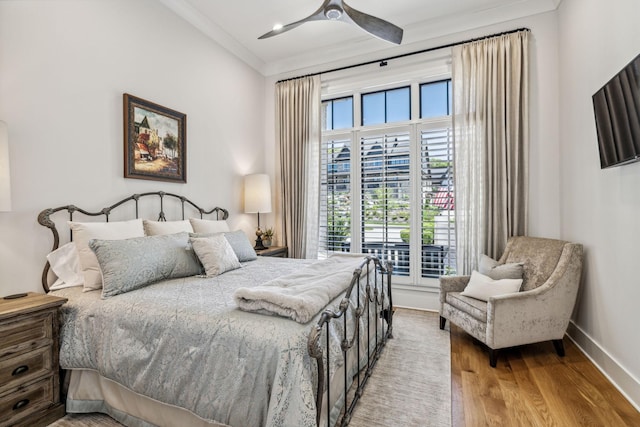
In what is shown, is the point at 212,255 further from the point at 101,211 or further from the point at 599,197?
the point at 599,197

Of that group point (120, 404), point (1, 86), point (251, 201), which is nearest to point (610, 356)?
point (120, 404)

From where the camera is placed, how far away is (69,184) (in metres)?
2.35

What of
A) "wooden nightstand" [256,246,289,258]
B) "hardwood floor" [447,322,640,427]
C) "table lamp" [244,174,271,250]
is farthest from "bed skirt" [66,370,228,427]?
"table lamp" [244,174,271,250]

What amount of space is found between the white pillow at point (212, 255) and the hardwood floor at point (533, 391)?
189cm

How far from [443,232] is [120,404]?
3.39 meters

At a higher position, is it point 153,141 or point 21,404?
point 153,141

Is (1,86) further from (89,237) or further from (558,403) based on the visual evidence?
(558,403)

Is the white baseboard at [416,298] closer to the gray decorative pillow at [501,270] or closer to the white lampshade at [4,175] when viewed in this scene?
the gray decorative pillow at [501,270]

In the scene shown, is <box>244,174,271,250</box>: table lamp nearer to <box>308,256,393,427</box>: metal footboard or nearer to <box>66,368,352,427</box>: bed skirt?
<box>308,256,393,427</box>: metal footboard

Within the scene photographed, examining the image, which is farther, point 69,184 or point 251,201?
point 251,201

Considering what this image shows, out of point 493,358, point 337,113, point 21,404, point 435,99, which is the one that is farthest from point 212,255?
point 435,99

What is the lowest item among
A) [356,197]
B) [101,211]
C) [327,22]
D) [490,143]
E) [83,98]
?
[101,211]

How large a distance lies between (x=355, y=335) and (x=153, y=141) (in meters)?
2.53

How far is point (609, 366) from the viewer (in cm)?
227
